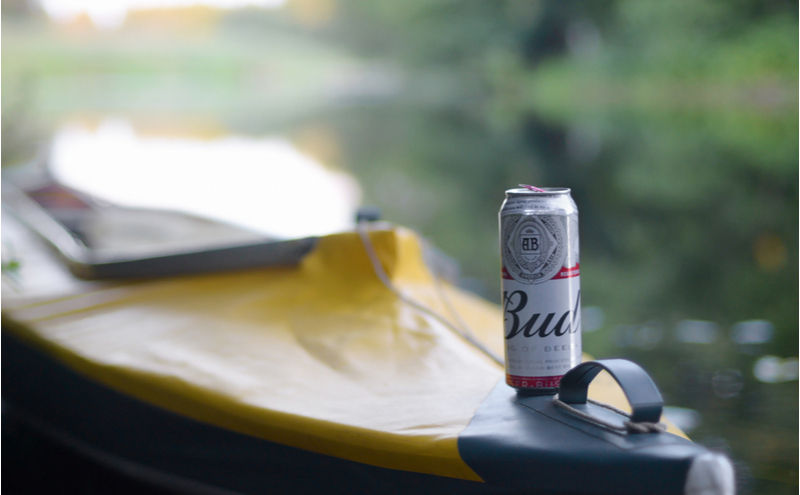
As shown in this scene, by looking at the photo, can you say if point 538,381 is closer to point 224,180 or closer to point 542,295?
point 542,295

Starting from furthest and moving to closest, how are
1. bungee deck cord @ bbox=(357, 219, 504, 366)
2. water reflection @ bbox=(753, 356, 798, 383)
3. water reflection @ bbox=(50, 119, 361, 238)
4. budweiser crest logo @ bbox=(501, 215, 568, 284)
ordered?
water reflection @ bbox=(50, 119, 361, 238) < water reflection @ bbox=(753, 356, 798, 383) < bungee deck cord @ bbox=(357, 219, 504, 366) < budweiser crest logo @ bbox=(501, 215, 568, 284)

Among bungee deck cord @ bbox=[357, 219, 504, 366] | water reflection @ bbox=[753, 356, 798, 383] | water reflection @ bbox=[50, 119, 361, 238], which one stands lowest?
water reflection @ bbox=[753, 356, 798, 383]

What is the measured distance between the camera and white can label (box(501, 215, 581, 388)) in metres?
1.05

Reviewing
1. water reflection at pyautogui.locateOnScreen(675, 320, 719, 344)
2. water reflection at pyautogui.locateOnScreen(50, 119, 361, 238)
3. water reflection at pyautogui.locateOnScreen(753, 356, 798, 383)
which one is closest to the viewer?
water reflection at pyautogui.locateOnScreen(753, 356, 798, 383)

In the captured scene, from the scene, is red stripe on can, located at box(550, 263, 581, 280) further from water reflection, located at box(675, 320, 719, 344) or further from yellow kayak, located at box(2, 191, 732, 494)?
water reflection, located at box(675, 320, 719, 344)

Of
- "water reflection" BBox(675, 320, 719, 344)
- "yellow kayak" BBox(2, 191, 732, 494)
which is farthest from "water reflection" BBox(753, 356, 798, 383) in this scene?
"yellow kayak" BBox(2, 191, 732, 494)

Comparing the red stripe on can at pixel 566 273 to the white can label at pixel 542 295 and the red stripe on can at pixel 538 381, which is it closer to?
the white can label at pixel 542 295

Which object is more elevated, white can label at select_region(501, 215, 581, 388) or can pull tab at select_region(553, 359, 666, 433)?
white can label at select_region(501, 215, 581, 388)

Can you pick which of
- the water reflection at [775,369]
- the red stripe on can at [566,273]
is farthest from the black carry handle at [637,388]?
the water reflection at [775,369]

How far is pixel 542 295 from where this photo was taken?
3.48ft

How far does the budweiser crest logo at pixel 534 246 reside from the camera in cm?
104

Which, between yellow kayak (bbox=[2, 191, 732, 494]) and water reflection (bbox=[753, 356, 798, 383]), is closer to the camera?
yellow kayak (bbox=[2, 191, 732, 494])

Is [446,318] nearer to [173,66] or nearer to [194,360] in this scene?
[194,360]

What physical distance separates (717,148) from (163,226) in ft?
23.5
